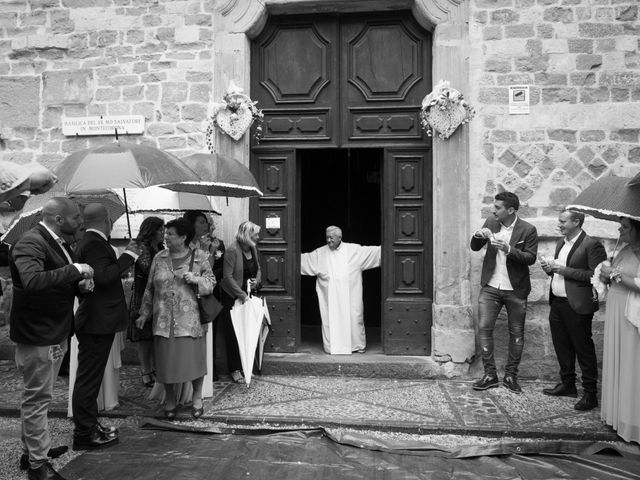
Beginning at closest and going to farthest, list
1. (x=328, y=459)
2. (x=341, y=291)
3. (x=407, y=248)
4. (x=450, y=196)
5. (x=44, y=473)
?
(x=44, y=473), (x=328, y=459), (x=450, y=196), (x=407, y=248), (x=341, y=291)

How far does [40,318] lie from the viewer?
361 cm

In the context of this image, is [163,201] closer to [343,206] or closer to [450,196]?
[450,196]

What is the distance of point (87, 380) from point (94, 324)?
403mm

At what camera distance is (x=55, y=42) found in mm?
Result: 6770

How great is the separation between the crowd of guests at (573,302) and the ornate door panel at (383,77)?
1632 mm

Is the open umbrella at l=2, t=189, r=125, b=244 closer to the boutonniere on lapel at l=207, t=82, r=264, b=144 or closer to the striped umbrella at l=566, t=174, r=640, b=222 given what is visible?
the boutonniere on lapel at l=207, t=82, r=264, b=144

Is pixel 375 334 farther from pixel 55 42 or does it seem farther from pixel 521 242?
pixel 55 42

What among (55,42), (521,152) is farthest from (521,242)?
(55,42)

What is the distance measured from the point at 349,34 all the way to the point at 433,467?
4831 mm

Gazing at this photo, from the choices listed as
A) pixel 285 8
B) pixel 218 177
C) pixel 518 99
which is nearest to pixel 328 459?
pixel 218 177

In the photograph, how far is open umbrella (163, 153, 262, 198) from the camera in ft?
16.7

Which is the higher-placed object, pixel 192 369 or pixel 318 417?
pixel 192 369

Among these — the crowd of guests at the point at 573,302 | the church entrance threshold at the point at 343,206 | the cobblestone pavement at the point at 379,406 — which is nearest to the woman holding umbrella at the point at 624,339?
the crowd of guests at the point at 573,302

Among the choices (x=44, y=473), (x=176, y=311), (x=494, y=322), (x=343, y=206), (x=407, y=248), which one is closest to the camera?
(x=44, y=473)
